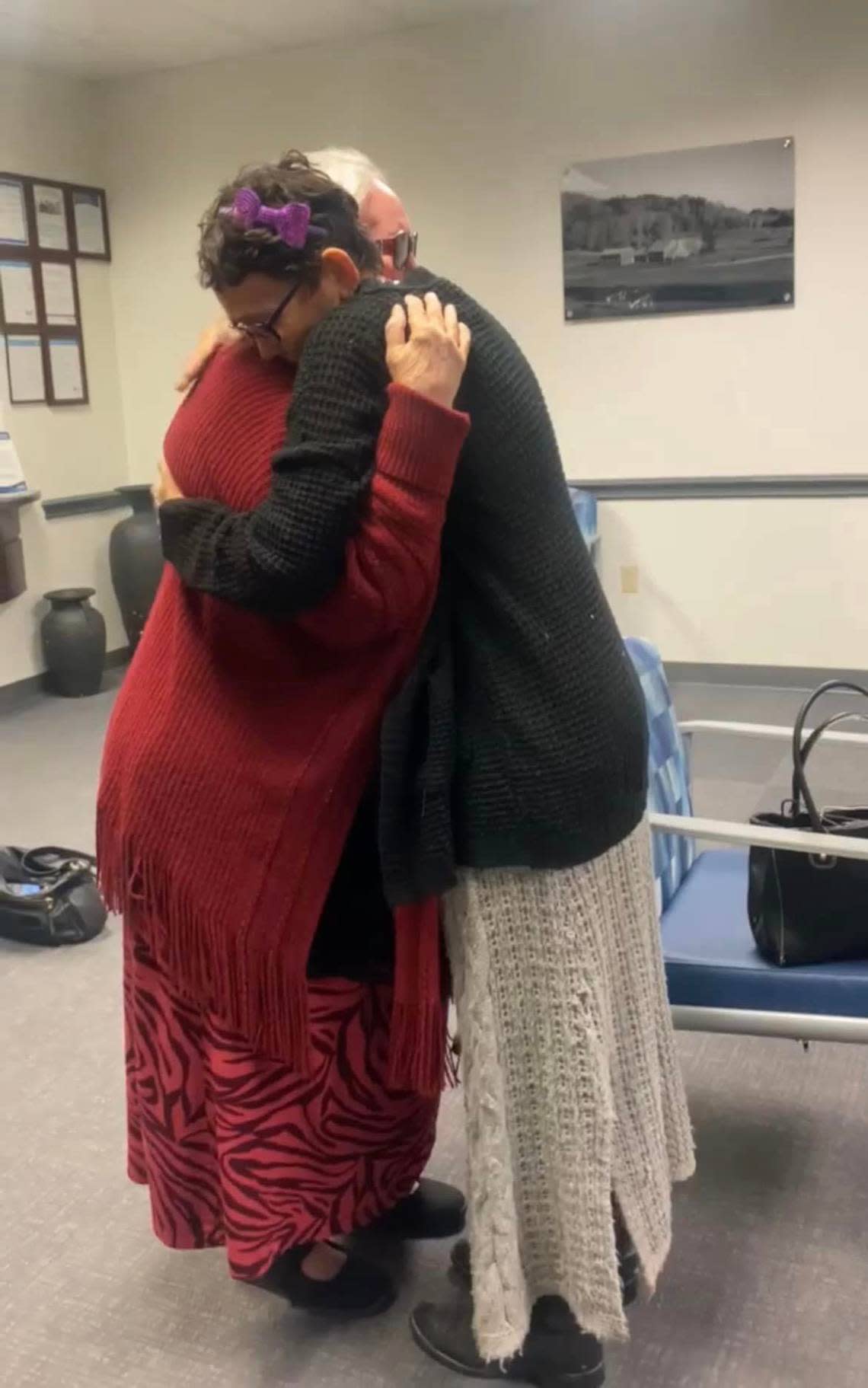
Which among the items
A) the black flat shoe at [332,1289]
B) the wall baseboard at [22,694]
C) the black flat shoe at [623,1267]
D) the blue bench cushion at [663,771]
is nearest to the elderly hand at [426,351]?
the blue bench cushion at [663,771]

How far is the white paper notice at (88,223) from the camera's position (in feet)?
16.6

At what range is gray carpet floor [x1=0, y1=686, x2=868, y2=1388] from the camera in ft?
4.94

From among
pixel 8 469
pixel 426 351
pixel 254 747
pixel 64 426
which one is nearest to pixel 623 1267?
pixel 254 747

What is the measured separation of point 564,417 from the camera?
185 inches

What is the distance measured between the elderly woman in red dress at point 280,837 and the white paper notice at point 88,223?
14.0 feet

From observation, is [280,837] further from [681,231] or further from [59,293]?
[59,293]

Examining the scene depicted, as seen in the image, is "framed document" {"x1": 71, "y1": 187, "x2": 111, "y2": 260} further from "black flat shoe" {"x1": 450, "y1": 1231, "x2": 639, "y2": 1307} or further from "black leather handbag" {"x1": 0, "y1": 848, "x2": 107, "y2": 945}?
"black flat shoe" {"x1": 450, "y1": 1231, "x2": 639, "y2": 1307}

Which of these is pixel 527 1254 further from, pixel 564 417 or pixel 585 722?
pixel 564 417

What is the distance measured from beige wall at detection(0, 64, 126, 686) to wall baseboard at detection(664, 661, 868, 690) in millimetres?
2419

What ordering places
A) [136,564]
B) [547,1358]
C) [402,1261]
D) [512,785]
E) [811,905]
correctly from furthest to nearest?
[136,564] → [402,1261] → [811,905] → [547,1358] → [512,785]

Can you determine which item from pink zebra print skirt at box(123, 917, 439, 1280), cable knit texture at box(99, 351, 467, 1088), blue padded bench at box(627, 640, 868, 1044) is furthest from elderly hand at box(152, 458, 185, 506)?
blue padded bench at box(627, 640, 868, 1044)

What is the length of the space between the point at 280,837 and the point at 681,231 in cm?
371

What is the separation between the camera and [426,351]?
1.06 metres

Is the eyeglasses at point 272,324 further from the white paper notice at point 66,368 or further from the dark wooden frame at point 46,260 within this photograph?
the white paper notice at point 66,368
